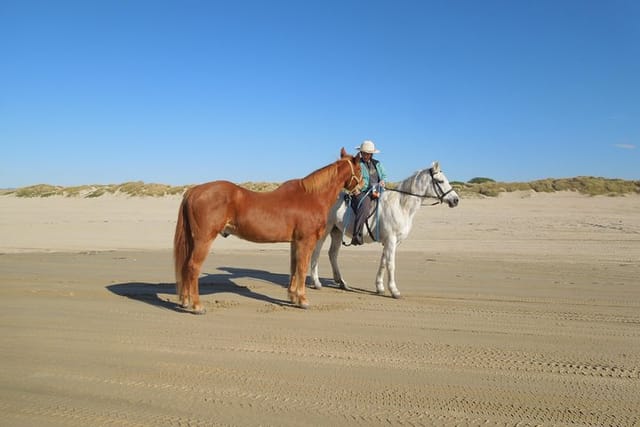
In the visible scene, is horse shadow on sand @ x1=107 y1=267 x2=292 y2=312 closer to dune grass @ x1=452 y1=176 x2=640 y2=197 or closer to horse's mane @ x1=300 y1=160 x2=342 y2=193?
horse's mane @ x1=300 y1=160 x2=342 y2=193

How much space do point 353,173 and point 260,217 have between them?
1783 millimetres

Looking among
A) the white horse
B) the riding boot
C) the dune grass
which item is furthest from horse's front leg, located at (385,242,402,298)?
the dune grass

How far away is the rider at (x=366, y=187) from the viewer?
8.79 meters

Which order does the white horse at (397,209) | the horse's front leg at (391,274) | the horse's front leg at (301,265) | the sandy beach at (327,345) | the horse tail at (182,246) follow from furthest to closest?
the white horse at (397,209)
the horse's front leg at (391,274)
the horse's front leg at (301,265)
the horse tail at (182,246)
the sandy beach at (327,345)

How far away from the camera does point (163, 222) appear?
2320cm

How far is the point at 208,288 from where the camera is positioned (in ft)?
29.5

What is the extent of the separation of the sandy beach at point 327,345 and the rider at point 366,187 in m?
1.26

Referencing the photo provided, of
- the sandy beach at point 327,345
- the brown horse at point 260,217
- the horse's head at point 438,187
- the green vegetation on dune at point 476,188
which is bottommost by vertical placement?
the sandy beach at point 327,345

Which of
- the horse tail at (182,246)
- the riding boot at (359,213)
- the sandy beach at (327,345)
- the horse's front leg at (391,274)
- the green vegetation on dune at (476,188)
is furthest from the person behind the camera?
the green vegetation on dune at (476,188)

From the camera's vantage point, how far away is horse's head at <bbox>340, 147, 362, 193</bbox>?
7.83 meters

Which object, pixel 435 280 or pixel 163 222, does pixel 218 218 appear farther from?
pixel 163 222

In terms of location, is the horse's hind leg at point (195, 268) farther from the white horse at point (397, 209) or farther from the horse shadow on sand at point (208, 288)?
the white horse at point (397, 209)

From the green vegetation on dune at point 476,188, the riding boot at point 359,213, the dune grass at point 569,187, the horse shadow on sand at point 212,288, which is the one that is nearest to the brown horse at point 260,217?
the horse shadow on sand at point 212,288

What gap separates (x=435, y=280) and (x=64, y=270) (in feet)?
26.6
